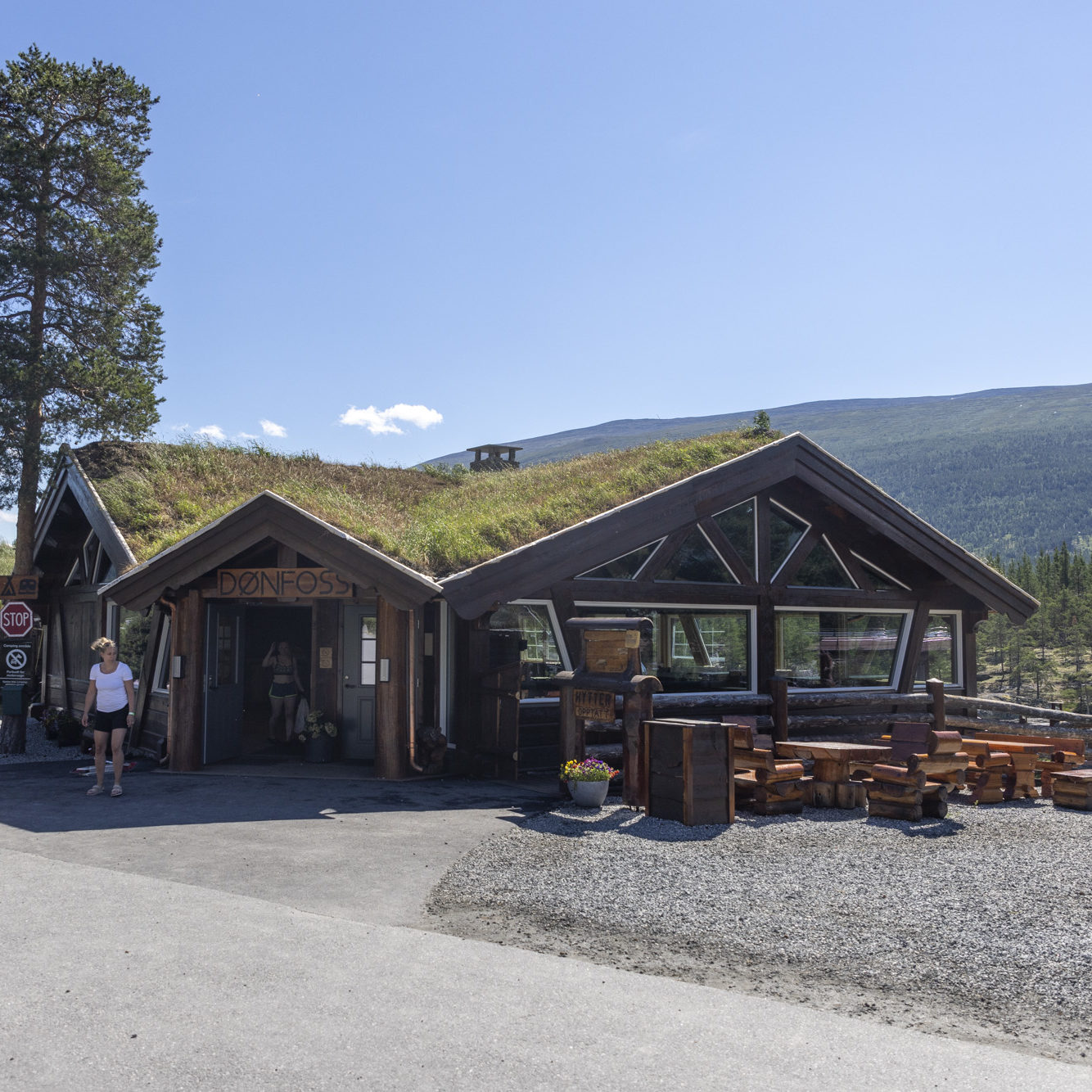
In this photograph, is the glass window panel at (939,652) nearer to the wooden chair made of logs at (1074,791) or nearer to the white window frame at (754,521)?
the white window frame at (754,521)

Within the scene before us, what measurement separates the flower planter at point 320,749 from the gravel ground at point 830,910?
4892mm

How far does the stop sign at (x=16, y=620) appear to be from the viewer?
572 inches

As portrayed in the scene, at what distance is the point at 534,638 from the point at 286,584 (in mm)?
3148

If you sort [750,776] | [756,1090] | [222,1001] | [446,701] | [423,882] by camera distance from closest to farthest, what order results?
[756,1090] < [222,1001] < [423,882] < [750,776] < [446,701]

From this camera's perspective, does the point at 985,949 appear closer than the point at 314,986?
No

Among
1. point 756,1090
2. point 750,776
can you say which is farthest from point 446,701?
point 756,1090

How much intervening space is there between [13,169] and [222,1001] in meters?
19.5

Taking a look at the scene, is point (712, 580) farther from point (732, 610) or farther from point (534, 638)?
point (534, 638)

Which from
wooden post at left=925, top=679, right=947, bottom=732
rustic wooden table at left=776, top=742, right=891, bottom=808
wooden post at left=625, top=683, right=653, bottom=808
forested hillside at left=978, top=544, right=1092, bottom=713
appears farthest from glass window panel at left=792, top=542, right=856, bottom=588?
forested hillside at left=978, top=544, right=1092, bottom=713

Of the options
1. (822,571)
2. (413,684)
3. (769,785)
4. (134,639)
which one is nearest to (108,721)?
(413,684)

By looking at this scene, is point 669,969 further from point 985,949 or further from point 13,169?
point 13,169

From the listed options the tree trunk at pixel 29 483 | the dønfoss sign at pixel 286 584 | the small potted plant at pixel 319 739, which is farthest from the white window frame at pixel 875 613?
the tree trunk at pixel 29 483

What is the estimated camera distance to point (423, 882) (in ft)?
22.5

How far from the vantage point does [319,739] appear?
Answer: 13.2m
